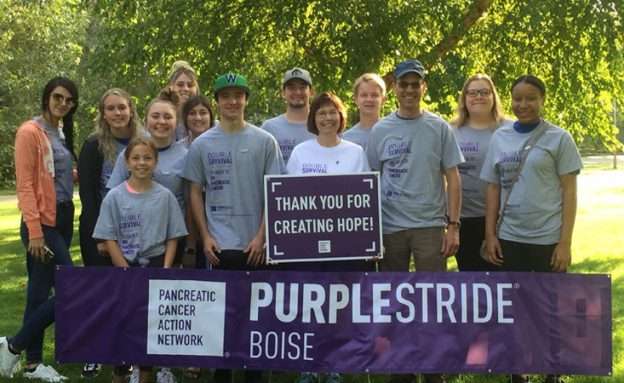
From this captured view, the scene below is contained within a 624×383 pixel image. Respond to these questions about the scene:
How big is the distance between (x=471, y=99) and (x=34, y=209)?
3483mm

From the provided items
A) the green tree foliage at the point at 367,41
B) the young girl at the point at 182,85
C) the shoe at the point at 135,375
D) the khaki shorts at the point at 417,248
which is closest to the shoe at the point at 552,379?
the khaki shorts at the point at 417,248

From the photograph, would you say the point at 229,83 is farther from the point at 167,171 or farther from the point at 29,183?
the point at 29,183

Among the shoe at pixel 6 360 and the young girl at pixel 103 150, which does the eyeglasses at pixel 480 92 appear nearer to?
the young girl at pixel 103 150

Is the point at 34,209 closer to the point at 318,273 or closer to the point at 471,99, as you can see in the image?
the point at 318,273

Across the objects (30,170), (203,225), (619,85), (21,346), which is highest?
(619,85)

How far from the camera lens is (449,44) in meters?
10.8

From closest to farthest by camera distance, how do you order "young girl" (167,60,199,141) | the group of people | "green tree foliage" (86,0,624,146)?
the group of people < "young girl" (167,60,199,141) < "green tree foliage" (86,0,624,146)

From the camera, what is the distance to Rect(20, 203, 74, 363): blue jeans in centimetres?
556

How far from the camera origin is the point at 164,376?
5.28 meters

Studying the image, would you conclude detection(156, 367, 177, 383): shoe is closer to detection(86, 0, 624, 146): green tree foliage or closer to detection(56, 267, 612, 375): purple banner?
detection(56, 267, 612, 375): purple banner

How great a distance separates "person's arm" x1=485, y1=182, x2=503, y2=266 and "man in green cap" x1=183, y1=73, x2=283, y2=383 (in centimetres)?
156

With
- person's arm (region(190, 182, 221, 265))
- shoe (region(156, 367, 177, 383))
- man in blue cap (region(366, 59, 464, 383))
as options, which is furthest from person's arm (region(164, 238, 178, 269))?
man in blue cap (region(366, 59, 464, 383))

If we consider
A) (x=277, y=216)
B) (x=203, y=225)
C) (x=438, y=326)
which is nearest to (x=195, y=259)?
(x=203, y=225)

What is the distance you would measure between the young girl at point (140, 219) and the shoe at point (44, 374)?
0.82 m
